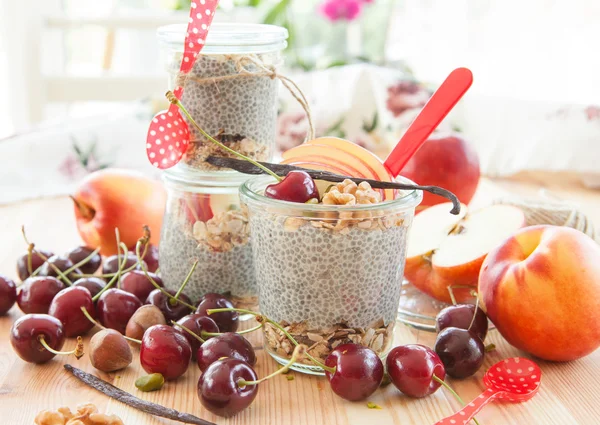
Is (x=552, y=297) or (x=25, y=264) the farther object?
(x=25, y=264)

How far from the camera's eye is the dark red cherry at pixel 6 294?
0.86m

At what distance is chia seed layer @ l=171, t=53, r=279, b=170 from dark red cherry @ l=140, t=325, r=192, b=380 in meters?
0.21

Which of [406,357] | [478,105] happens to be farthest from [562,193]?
[406,357]

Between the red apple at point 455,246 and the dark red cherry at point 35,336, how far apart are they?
40 cm

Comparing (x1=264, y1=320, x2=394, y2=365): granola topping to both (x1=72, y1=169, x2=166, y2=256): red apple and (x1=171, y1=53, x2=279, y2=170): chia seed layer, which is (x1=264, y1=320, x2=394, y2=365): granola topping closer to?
(x1=171, y1=53, x2=279, y2=170): chia seed layer

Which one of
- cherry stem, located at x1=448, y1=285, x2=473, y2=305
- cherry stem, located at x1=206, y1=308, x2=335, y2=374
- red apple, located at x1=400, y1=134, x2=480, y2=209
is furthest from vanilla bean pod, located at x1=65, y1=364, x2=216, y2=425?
red apple, located at x1=400, y1=134, x2=480, y2=209

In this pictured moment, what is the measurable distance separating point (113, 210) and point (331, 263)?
49 centimetres

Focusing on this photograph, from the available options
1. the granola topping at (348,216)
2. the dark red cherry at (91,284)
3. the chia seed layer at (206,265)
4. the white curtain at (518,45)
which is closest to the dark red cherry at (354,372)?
the granola topping at (348,216)

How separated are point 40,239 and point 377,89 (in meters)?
0.76

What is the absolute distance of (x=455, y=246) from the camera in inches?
34.9

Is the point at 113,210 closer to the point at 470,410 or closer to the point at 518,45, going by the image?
the point at 470,410

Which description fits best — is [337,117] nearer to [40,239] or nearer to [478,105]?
[478,105]

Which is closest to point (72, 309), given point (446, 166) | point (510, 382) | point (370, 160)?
point (370, 160)

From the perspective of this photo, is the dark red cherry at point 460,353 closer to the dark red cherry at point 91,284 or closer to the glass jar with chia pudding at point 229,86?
the glass jar with chia pudding at point 229,86
